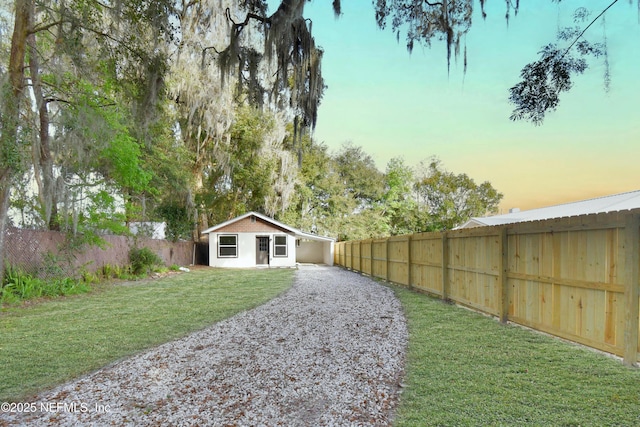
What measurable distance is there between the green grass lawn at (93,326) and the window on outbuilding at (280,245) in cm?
1076

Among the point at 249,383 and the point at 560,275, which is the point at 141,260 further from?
the point at 560,275

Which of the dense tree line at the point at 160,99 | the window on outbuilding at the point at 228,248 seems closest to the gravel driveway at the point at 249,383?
the dense tree line at the point at 160,99

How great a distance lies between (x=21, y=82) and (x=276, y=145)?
1456 cm

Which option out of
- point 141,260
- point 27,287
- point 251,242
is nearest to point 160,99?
point 27,287

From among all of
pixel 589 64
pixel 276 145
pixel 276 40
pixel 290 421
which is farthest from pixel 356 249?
pixel 290 421

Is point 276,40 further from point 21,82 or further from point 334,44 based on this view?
point 21,82

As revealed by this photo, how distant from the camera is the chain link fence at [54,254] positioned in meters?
8.38

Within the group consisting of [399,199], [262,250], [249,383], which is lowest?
[262,250]

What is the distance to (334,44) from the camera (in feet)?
24.7

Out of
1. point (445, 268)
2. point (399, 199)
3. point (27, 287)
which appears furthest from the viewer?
point (399, 199)

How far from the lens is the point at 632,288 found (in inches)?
130

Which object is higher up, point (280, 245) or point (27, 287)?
point (280, 245)

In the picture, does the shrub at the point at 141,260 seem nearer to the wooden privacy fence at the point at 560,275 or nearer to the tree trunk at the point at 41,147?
the tree trunk at the point at 41,147

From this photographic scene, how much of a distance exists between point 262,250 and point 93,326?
1526 centimetres
